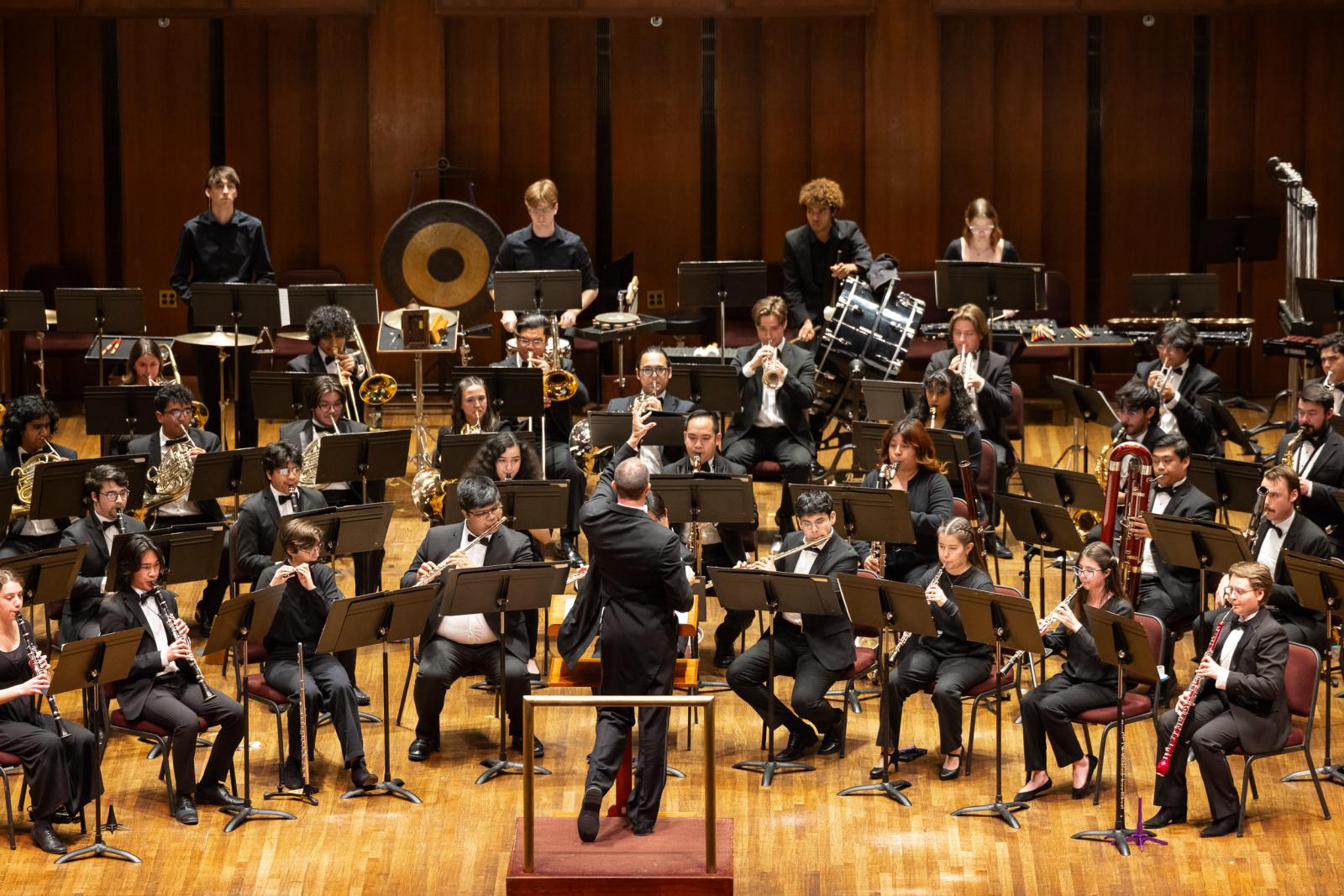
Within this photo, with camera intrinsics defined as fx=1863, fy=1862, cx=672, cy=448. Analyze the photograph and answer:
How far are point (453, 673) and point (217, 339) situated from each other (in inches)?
140

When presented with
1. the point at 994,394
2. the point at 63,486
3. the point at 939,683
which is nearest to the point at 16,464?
the point at 63,486

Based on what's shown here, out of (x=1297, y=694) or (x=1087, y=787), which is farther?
(x=1087, y=787)

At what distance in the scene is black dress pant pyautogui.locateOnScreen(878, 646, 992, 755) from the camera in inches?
292

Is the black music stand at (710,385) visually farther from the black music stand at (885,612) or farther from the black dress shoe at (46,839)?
the black dress shoe at (46,839)

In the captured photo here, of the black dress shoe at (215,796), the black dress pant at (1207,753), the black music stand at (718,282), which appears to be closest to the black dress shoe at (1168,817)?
the black dress pant at (1207,753)

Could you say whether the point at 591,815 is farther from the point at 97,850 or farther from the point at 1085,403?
the point at 1085,403

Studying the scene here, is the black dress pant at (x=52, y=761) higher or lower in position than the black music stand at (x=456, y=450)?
lower

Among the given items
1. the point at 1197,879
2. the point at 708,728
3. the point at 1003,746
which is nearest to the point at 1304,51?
the point at 1003,746

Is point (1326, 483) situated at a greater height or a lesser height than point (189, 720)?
greater

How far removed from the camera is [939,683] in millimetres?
7457

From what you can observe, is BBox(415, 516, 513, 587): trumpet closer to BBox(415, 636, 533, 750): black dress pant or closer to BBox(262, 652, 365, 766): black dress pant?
BBox(415, 636, 533, 750): black dress pant

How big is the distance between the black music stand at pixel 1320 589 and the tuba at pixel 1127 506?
0.68m

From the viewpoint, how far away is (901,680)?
7574mm

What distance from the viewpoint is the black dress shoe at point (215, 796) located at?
7230 millimetres
